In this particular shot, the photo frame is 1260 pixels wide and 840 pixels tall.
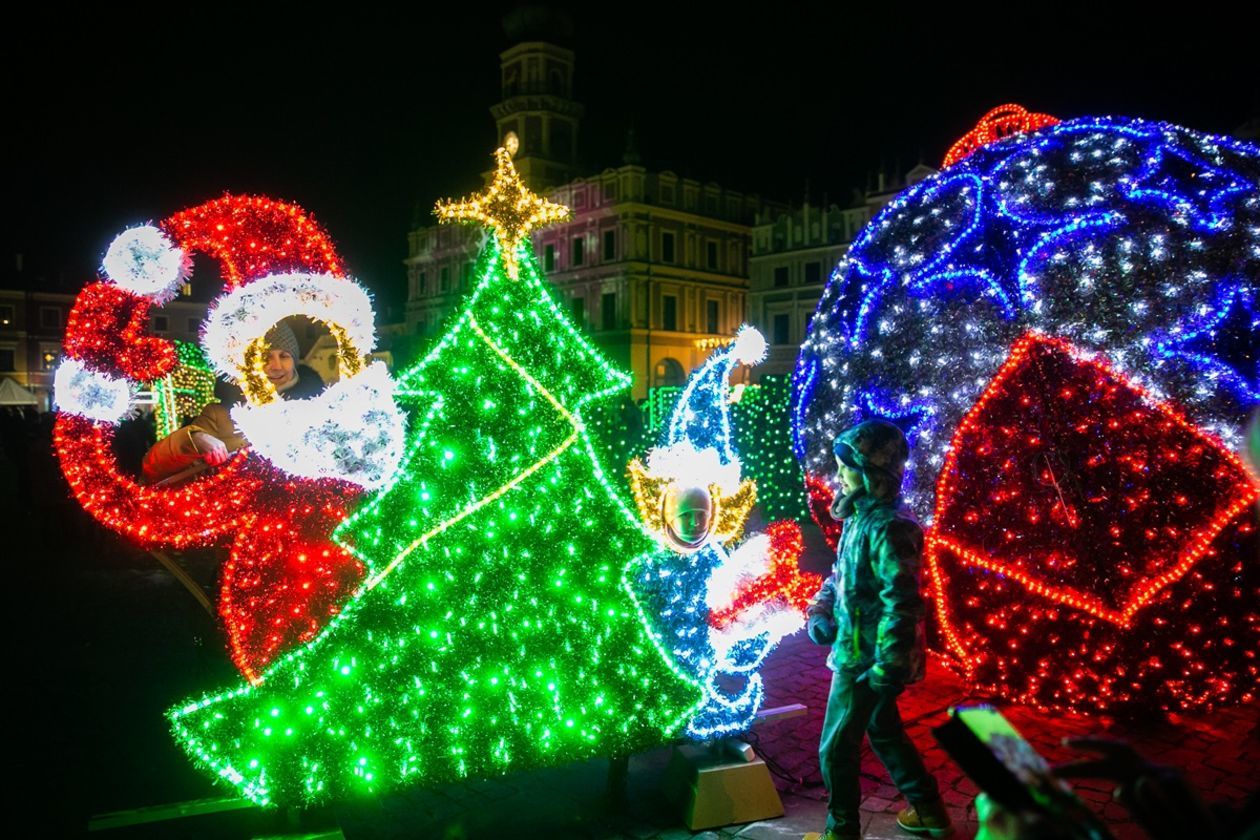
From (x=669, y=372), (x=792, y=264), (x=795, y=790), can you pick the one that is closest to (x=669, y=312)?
(x=669, y=372)

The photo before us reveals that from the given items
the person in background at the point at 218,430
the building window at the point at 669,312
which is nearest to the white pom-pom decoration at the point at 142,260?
the person in background at the point at 218,430

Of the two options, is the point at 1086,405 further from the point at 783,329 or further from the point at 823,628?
the point at 783,329

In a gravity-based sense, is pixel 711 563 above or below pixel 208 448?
below

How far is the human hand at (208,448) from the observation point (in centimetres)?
435

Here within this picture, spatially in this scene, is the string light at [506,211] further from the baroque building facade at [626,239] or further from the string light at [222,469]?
the baroque building facade at [626,239]

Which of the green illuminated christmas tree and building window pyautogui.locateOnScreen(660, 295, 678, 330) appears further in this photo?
building window pyautogui.locateOnScreen(660, 295, 678, 330)

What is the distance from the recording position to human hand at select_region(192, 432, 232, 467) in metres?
4.35

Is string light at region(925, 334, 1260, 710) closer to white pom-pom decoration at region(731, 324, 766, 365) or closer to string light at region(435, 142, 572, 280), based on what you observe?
white pom-pom decoration at region(731, 324, 766, 365)

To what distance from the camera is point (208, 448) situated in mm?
4348

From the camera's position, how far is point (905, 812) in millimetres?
4145

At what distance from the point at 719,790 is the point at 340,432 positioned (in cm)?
234

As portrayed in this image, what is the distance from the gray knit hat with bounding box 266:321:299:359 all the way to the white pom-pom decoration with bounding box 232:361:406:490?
61 centimetres

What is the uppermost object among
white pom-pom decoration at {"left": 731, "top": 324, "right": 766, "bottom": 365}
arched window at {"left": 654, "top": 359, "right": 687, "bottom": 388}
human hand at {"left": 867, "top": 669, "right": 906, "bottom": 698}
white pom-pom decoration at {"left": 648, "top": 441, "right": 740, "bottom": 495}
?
arched window at {"left": 654, "top": 359, "right": 687, "bottom": 388}

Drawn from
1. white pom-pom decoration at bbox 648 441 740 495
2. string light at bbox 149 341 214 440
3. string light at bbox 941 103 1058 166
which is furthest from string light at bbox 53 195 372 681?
string light at bbox 941 103 1058 166
